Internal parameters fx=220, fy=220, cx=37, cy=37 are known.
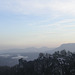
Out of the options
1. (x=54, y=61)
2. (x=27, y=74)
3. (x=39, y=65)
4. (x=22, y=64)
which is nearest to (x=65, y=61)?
(x=54, y=61)

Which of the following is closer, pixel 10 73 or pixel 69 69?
pixel 69 69

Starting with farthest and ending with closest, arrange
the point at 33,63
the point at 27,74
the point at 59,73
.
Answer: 1. the point at 33,63
2. the point at 27,74
3. the point at 59,73

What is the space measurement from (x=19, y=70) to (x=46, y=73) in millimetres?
27908

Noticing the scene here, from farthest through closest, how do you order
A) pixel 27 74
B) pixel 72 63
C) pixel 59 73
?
pixel 27 74 → pixel 72 63 → pixel 59 73

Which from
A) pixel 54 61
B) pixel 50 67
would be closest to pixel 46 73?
pixel 50 67

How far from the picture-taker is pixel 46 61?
135500 millimetres

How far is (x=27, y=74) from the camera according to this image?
130 metres

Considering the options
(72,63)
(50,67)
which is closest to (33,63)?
(50,67)

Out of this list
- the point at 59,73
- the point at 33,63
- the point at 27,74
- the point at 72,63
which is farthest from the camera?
the point at 33,63

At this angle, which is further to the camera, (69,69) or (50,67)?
(50,67)

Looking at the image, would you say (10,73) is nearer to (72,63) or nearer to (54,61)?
(54,61)

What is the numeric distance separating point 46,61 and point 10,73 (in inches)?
1063

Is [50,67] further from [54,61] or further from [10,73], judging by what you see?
[10,73]

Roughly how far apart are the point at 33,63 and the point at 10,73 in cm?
1764
